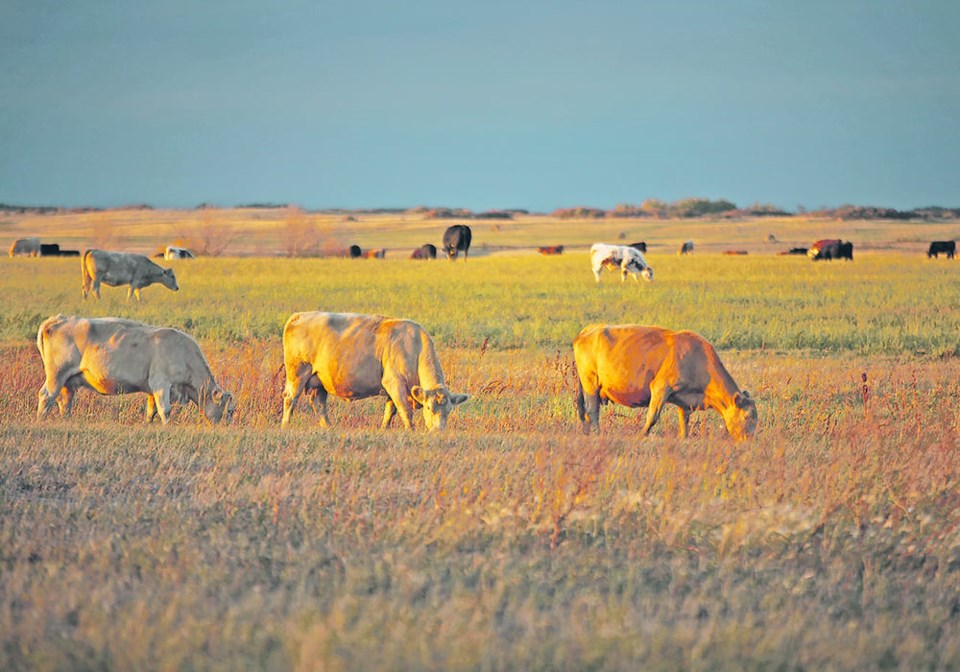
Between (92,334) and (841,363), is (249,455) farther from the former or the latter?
(841,363)

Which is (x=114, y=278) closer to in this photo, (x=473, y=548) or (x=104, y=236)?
(x=473, y=548)

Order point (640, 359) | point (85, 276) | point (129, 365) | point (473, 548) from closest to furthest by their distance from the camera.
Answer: point (473, 548)
point (640, 359)
point (129, 365)
point (85, 276)

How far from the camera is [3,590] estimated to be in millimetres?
6414

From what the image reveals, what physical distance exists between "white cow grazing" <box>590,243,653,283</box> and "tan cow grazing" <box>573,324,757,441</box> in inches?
1270

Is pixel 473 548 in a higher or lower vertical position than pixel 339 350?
lower

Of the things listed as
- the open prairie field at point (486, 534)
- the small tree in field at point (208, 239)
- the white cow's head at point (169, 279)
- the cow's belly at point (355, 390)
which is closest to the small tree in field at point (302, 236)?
the small tree in field at point (208, 239)

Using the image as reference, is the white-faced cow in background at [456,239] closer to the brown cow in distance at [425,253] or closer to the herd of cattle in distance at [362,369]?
the brown cow in distance at [425,253]

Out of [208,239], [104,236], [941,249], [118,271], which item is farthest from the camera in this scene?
[104,236]

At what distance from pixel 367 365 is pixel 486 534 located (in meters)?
6.04

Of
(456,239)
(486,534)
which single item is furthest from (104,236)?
(486,534)

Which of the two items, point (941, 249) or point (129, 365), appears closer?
point (129, 365)

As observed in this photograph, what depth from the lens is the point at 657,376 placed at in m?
12.8

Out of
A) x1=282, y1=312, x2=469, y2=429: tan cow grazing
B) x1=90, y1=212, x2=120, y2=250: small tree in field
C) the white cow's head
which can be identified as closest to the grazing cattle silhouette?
the white cow's head

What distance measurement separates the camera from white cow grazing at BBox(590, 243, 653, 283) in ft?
155
